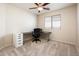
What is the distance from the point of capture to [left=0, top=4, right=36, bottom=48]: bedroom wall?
337cm

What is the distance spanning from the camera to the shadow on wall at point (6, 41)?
3372 mm

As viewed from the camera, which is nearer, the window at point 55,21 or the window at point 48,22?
the window at point 55,21

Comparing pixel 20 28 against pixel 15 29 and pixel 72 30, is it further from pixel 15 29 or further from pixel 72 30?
pixel 72 30

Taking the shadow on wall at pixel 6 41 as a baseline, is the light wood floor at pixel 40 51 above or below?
below

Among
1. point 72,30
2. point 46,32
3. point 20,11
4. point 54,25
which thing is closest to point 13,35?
point 20,11

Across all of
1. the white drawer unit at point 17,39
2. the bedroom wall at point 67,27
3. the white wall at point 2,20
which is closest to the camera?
the white wall at point 2,20

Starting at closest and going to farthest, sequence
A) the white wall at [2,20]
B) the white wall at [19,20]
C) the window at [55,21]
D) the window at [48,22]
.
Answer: the white wall at [2,20] < the white wall at [19,20] < the window at [55,21] < the window at [48,22]

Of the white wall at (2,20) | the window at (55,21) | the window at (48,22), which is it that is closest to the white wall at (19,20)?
the white wall at (2,20)

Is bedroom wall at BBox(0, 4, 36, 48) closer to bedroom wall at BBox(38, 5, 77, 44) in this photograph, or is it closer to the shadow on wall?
the shadow on wall

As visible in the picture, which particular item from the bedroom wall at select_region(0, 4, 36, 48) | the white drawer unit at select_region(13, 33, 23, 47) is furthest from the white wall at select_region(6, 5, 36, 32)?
the white drawer unit at select_region(13, 33, 23, 47)

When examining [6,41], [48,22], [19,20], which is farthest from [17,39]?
[48,22]

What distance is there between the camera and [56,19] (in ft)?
16.1

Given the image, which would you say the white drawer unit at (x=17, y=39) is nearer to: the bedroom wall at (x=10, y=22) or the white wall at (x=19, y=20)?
the bedroom wall at (x=10, y=22)

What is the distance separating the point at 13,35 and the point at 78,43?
3128 millimetres
